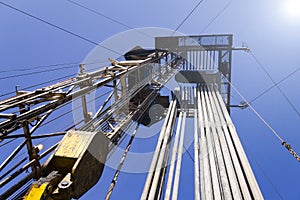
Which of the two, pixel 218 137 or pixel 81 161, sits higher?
pixel 81 161

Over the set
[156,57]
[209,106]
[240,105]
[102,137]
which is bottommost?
[240,105]

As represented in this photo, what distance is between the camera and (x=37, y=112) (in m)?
2.83

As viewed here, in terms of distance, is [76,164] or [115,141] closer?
[76,164]

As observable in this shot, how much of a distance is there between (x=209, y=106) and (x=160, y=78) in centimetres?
320

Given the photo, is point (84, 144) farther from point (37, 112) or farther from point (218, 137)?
point (218, 137)

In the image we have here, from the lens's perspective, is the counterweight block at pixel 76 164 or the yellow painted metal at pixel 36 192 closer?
the yellow painted metal at pixel 36 192

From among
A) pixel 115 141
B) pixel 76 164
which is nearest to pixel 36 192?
pixel 76 164

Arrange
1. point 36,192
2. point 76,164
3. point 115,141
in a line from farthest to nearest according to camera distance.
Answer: point 115,141 < point 76,164 < point 36,192

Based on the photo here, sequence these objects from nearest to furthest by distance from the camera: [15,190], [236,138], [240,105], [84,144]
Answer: [15,190] → [84,144] → [236,138] → [240,105]

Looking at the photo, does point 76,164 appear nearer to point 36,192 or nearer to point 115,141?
point 36,192

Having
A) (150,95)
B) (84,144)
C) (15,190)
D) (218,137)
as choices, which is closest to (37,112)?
(84,144)

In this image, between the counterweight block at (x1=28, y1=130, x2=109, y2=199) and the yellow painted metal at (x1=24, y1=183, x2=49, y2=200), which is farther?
the counterweight block at (x1=28, y1=130, x2=109, y2=199)

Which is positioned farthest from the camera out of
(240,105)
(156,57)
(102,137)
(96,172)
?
(240,105)

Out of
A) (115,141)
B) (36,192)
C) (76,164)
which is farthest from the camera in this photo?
(115,141)
